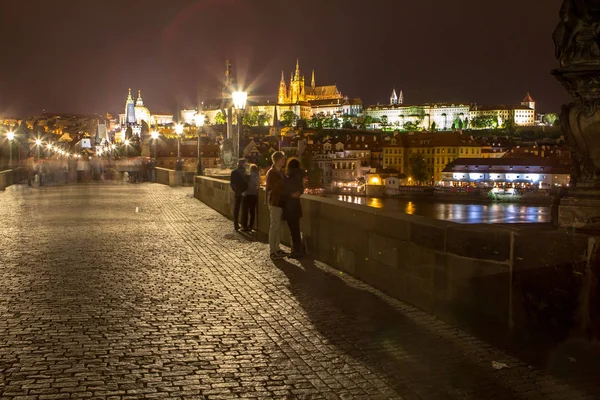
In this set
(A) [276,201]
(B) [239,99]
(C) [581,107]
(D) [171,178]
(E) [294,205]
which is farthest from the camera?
(D) [171,178]

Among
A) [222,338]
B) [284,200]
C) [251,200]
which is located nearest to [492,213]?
[251,200]

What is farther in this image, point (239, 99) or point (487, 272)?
point (239, 99)

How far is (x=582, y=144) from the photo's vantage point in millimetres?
6230

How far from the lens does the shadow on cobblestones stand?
16.8 ft

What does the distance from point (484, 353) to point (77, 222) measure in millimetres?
13537

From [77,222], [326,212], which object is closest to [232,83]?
[77,222]

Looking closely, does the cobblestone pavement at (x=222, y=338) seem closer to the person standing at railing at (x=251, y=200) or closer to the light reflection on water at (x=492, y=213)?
the light reflection on water at (x=492, y=213)

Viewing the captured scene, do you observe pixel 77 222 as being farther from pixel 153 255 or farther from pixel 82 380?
pixel 82 380

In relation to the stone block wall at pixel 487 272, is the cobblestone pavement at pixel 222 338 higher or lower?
lower

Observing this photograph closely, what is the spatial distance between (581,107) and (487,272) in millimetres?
1584

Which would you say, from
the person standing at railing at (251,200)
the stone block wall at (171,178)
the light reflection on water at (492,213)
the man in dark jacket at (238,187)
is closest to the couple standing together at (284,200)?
the light reflection on water at (492,213)

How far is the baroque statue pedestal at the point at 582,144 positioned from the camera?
6.02 m

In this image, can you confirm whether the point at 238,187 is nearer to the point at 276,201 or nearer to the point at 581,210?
the point at 276,201

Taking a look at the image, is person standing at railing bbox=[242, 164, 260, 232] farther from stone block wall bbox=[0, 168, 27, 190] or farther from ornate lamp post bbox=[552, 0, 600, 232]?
stone block wall bbox=[0, 168, 27, 190]
